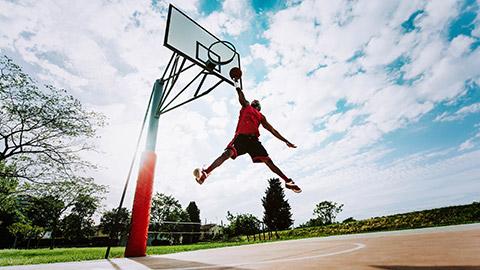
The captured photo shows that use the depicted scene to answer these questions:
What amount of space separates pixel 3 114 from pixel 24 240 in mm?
41596

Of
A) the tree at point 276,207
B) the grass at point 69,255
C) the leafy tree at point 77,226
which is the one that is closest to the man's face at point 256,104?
the grass at point 69,255

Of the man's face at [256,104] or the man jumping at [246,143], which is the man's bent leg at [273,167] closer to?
the man jumping at [246,143]

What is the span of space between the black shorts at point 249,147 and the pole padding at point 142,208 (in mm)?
3576

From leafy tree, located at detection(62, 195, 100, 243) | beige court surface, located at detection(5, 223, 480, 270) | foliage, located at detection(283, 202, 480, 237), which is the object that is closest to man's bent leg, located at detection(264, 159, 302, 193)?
beige court surface, located at detection(5, 223, 480, 270)

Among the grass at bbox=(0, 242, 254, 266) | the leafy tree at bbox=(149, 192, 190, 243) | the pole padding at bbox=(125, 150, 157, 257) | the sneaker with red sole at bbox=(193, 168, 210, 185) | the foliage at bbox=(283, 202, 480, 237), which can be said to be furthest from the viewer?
the leafy tree at bbox=(149, 192, 190, 243)

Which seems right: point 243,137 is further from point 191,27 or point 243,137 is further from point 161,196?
point 161,196

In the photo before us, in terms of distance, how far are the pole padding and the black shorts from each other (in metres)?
3.58

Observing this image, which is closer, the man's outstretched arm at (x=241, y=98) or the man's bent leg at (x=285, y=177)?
the man's outstretched arm at (x=241, y=98)

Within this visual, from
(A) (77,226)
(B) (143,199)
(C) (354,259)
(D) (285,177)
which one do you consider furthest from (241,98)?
(A) (77,226)

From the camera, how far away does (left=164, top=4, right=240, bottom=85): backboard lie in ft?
20.9

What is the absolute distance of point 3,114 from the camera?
11.2 m

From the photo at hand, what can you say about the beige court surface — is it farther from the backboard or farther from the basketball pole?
the backboard

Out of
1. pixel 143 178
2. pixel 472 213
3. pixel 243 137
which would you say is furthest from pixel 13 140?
pixel 472 213

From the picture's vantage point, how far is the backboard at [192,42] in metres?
6.37
